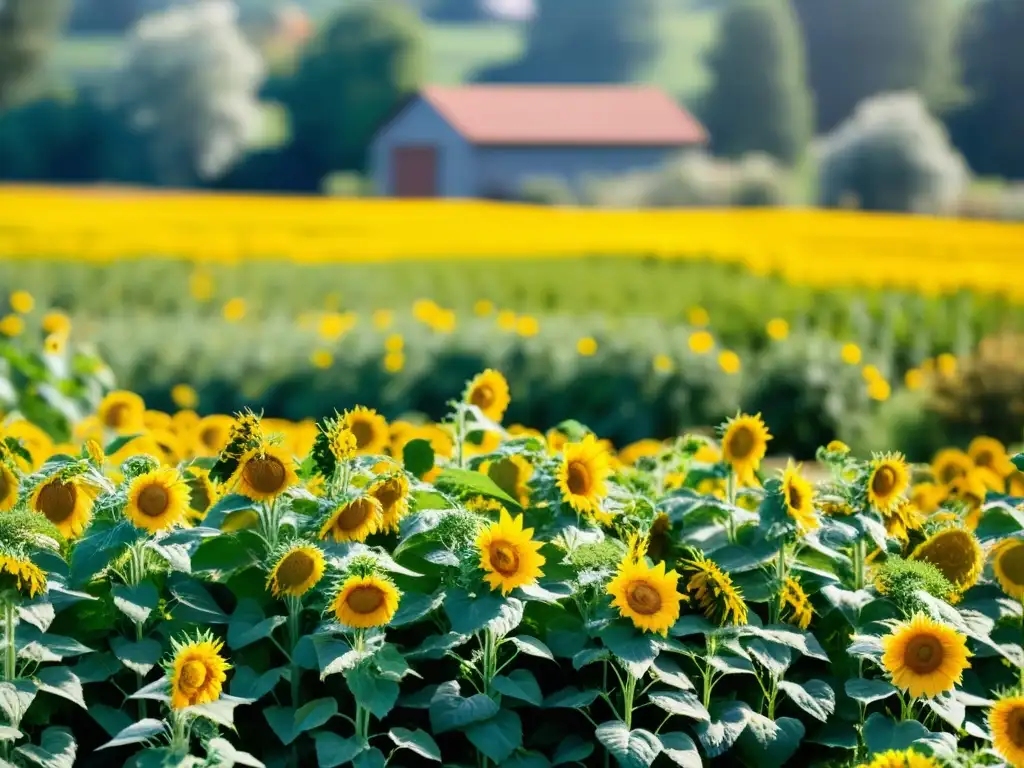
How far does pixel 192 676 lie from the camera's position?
Result: 2.04 metres

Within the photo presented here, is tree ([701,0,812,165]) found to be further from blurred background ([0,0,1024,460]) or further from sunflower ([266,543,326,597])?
sunflower ([266,543,326,597])

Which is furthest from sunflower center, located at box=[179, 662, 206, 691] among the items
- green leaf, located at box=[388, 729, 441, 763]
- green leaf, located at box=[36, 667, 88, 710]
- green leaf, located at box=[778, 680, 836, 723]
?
green leaf, located at box=[778, 680, 836, 723]

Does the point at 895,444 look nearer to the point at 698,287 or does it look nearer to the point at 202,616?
the point at 698,287

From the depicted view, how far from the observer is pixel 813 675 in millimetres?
2496

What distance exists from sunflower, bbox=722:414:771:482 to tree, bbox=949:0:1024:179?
2789cm

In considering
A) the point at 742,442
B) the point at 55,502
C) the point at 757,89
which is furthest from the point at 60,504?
the point at 757,89

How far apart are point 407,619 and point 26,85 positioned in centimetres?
4468

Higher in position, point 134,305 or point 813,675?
point 813,675

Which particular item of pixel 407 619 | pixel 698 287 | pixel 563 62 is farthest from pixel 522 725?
pixel 563 62

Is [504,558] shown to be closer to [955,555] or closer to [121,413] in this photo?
[955,555]

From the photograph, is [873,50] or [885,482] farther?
[873,50]

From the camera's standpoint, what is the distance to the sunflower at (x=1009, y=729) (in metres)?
2.06

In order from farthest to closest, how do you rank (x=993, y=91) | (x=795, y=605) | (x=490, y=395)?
(x=993, y=91), (x=490, y=395), (x=795, y=605)

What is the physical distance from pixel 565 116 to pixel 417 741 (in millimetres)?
31277
